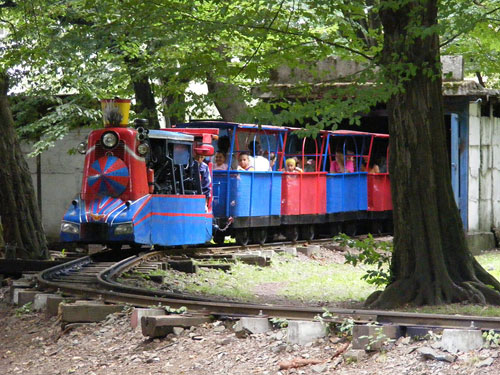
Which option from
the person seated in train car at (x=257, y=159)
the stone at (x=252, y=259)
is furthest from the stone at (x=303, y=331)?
the person seated in train car at (x=257, y=159)

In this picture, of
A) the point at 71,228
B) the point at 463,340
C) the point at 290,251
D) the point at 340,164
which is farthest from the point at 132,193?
the point at 340,164

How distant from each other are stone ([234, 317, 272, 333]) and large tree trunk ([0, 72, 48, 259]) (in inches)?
312

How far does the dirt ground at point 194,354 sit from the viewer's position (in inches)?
290

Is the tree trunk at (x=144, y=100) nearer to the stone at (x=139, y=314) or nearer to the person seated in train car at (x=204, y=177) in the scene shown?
the person seated in train car at (x=204, y=177)

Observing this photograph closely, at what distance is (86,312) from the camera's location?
10.0 meters

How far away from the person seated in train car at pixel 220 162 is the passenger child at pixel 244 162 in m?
0.33

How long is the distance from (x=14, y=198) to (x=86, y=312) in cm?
643

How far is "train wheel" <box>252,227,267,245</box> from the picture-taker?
2035 cm

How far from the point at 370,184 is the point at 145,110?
6362 mm

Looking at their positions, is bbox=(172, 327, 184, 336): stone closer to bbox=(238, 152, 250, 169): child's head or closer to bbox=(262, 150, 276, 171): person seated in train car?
bbox=(238, 152, 250, 169): child's head

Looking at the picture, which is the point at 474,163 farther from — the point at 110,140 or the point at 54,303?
the point at 54,303

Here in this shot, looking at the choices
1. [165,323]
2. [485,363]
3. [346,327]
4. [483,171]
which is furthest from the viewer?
[483,171]

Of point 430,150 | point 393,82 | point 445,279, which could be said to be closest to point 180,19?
point 393,82

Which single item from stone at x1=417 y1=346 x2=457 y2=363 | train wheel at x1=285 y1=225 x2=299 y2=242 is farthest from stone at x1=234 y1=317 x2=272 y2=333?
train wheel at x1=285 y1=225 x2=299 y2=242
